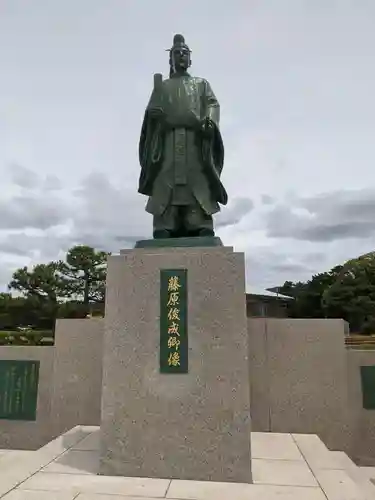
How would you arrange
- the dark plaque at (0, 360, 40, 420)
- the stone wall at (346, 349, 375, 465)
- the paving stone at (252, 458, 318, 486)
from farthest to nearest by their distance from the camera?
the dark plaque at (0, 360, 40, 420) → the stone wall at (346, 349, 375, 465) → the paving stone at (252, 458, 318, 486)

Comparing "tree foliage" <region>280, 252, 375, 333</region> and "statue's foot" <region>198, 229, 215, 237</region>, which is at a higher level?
"tree foliage" <region>280, 252, 375, 333</region>

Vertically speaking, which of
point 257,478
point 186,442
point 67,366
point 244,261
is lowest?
point 257,478

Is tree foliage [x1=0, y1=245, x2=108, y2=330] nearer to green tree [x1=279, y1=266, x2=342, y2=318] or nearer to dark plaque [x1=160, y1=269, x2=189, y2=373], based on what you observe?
green tree [x1=279, y1=266, x2=342, y2=318]

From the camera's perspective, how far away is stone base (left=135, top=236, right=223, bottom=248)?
3588 mm

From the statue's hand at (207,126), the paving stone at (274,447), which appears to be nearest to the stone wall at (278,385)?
the paving stone at (274,447)

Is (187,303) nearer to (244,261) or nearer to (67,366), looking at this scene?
(244,261)

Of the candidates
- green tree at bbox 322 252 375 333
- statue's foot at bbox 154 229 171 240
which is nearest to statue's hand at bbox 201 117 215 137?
statue's foot at bbox 154 229 171 240

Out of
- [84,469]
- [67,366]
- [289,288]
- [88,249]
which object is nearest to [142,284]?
[84,469]

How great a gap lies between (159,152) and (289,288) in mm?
30538

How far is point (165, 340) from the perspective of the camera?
3.27 metres

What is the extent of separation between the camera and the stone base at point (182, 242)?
3.59 m

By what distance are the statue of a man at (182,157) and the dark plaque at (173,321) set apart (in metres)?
0.63

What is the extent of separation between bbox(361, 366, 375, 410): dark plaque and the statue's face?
394 centimetres

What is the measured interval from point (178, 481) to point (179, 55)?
3823 mm
